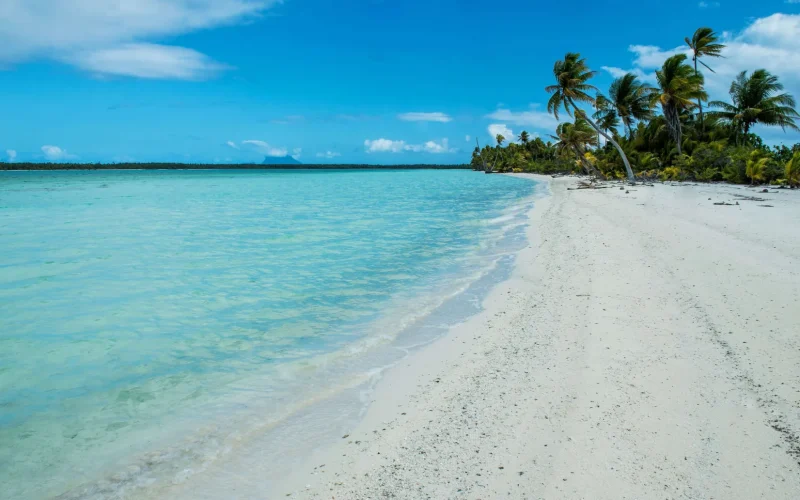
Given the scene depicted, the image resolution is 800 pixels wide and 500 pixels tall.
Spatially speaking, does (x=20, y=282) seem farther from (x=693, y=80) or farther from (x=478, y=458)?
(x=693, y=80)

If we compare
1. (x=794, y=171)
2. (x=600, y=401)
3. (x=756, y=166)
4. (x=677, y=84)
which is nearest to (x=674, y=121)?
(x=677, y=84)

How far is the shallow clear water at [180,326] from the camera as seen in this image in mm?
3449

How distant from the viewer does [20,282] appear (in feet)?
26.1

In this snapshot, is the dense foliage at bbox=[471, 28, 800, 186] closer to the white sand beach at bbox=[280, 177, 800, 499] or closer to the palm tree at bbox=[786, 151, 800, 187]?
the palm tree at bbox=[786, 151, 800, 187]

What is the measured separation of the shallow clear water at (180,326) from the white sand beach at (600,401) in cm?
103

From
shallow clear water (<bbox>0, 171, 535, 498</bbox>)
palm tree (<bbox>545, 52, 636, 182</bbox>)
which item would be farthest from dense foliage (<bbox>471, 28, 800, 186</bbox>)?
shallow clear water (<bbox>0, 171, 535, 498</bbox>)

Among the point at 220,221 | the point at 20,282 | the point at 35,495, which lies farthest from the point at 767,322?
the point at 220,221

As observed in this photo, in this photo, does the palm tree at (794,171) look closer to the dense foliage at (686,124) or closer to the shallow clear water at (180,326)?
the dense foliage at (686,124)

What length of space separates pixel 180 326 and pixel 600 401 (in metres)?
5.06

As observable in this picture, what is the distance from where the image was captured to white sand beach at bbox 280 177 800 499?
247 centimetres

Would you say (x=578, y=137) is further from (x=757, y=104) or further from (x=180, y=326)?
(x=180, y=326)

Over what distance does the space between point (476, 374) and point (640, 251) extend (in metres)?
5.79

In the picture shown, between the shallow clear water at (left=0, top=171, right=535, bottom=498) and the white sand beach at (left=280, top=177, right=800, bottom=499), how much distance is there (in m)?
1.03

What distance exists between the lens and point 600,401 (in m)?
3.22
